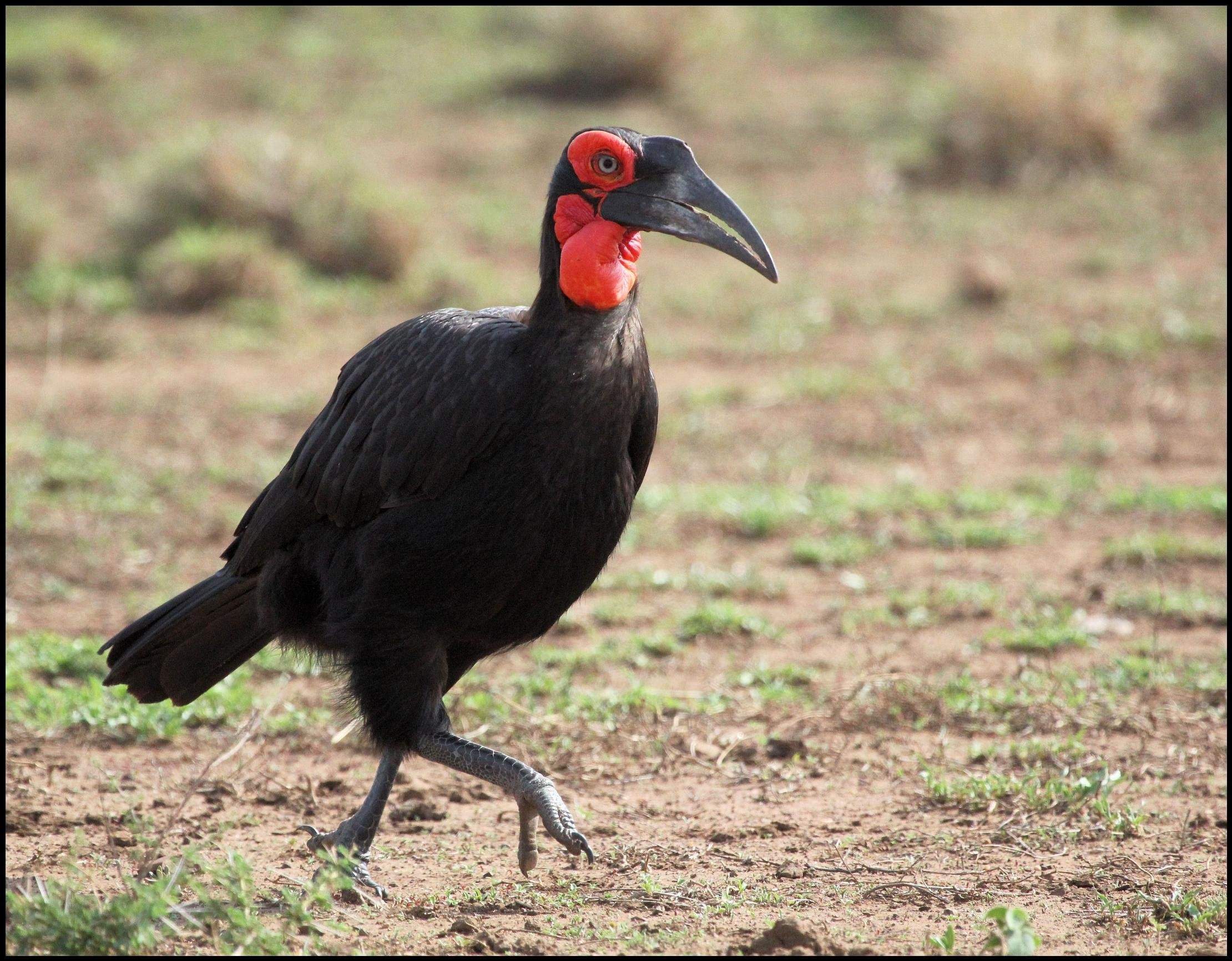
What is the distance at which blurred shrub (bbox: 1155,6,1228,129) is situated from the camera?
14.3 meters

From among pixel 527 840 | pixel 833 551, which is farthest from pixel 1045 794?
pixel 833 551

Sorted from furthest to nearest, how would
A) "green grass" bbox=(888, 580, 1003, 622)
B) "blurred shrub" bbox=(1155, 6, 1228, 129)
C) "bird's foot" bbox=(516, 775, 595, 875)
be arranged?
"blurred shrub" bbox=(1155, 6, 1228, 129), "green grass" bbox=(888, 580, 1003, 622), "bird's foot" bbox=(516, 775, 595, 875)

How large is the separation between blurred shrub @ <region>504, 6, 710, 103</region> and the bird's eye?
11.9m

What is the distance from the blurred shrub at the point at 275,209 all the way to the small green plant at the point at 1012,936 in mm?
8264

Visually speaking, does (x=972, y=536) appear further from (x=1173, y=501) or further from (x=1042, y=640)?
(x=1042, y=640)

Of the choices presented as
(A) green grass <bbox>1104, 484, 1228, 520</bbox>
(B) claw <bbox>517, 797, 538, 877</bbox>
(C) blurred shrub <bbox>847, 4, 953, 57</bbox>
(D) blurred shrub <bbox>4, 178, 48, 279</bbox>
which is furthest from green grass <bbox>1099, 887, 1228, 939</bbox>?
(C) blurred shrub <bbox>847, 4, 953, 57</bbox>

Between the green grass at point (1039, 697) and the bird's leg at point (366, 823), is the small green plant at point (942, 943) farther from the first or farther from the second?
the green grass at point (1039, 697)

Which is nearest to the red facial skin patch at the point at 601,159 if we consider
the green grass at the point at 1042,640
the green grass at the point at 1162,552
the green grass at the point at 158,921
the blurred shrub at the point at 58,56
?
the green grass at the point at 158,921

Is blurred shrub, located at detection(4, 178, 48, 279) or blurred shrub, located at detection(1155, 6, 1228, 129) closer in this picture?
blurred shrub, located at detection(4, 178, 48, 279)

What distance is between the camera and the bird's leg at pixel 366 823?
398 centimetres

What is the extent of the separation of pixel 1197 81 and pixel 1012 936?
13.2m

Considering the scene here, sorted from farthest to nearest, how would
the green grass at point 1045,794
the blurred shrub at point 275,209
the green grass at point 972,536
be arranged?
the blurred shrub at point 275,209, the green grass at point 972,536, the green grass at point 1045,794

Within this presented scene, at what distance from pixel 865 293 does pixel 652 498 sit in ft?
13.3

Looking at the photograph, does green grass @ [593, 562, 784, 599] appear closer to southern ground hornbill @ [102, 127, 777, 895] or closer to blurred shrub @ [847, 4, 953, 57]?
southern ground hornbill @ [102, 127, 777, 895]
